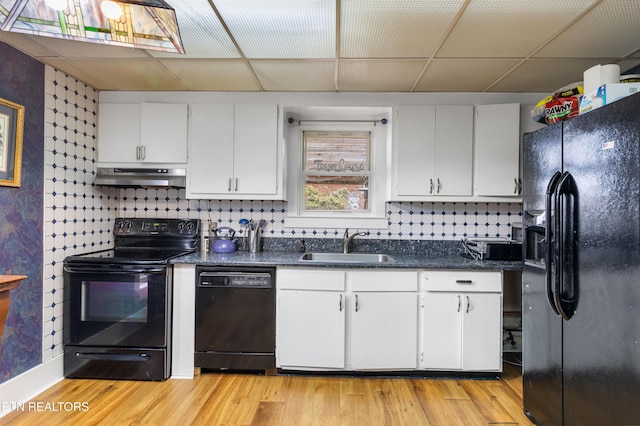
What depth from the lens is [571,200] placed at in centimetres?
153

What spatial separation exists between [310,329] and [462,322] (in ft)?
3.47

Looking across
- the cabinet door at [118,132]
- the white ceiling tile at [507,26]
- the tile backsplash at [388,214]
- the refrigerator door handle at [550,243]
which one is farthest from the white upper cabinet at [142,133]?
the refrigerator door handle at [550,243]

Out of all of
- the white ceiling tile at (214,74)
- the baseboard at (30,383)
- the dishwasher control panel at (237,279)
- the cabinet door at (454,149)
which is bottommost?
the baseboard at (30,383)

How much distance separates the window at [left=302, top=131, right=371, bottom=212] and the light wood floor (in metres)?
1.46

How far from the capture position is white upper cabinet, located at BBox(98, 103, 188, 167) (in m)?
2.74

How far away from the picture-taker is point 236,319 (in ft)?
7.88

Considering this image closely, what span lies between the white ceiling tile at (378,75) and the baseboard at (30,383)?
280 centimetres

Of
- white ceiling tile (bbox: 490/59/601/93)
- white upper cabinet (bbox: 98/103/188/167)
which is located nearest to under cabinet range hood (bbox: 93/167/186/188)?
white upper cabinet (bbox: 98/103/188/167)

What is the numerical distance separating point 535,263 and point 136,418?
92.8 inches

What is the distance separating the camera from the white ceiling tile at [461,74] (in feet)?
7.34

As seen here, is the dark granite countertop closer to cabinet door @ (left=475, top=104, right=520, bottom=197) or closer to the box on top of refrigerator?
cabinet door @ (left=475, top=104, right=520, bottom=197)

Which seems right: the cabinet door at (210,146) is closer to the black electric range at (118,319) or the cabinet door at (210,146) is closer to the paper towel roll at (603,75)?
the black electric range at (118,319)

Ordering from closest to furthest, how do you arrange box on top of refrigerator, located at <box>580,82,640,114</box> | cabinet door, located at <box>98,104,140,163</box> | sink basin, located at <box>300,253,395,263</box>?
box on top of refrigerator, located at <box>580,82,640,114</box> → cabinet door, located at <box>98,104,140,163</box> → sink basin, located at <box>300,253,395,263</box>

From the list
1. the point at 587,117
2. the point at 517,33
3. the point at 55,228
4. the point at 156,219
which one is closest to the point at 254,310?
the point at 156,219
